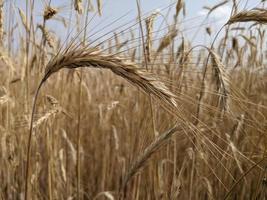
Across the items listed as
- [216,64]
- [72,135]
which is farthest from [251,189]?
[72,135]

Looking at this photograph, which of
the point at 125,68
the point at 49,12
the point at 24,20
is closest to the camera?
the point at 125,68

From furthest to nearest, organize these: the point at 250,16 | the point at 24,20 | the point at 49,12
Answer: the point at 24,20 → the point at 49,12 → the point at 250,16

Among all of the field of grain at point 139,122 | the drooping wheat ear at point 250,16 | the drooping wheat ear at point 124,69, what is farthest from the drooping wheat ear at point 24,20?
the drooping wheat ear at point 250,16

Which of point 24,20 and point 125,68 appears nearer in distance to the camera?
point 125,68

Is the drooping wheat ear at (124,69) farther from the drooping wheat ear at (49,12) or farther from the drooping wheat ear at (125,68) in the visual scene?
the drooping wheat ear at (49,12)

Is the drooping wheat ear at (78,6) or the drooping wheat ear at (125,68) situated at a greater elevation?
the drooping wheat ear at (78,6)

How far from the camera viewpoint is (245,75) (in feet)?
9.05

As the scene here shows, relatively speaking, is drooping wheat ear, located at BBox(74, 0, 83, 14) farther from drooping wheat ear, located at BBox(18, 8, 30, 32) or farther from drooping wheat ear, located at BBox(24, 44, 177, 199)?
drooping wheat ear, located at BBox(24, 44, 177, 199)

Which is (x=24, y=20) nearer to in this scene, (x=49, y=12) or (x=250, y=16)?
(x=49, y=12)

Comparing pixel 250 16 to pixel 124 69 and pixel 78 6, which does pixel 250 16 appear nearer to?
pixel 124 69

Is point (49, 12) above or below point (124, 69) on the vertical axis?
above

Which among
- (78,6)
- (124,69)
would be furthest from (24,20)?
(124,69)

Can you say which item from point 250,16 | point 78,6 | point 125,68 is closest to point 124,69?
point 125,68

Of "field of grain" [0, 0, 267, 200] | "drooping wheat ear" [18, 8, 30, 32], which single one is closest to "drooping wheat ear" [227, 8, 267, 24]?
"field of grain" [0, 0, 267, 200]
